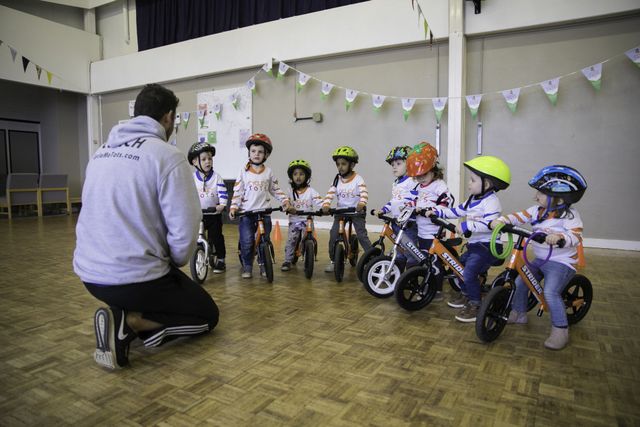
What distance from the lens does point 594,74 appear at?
506 centimetres

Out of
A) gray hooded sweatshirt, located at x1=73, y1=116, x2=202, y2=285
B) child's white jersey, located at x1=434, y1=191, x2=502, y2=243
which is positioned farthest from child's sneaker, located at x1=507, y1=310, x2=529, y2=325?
gray hooded sweatshirt, located at x1=73, y1=116, x2=202, y2=285

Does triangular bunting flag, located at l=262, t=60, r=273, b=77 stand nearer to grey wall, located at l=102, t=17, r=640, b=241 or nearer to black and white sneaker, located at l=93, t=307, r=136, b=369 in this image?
grey wall, located at l=102, t=17, r=640, b=241

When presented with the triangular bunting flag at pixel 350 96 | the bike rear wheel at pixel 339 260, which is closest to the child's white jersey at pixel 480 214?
the bike rear wheel at pixel 339 260

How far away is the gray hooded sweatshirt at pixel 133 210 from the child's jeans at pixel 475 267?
64.2 inches

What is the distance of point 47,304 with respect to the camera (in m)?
3.02

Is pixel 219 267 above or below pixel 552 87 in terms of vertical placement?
below

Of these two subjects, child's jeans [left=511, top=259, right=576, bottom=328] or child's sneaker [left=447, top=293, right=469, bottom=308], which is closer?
child's jeans [left=511, top=259, right=576, bottom=328]

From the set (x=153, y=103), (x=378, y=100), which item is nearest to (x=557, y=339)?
(x=153, y=103)

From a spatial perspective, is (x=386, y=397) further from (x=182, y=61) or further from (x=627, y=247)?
(x=182, y=61)

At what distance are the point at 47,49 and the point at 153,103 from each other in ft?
29.2

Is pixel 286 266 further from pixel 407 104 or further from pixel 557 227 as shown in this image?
pixel 407 104

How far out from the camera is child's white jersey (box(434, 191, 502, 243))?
252 cm

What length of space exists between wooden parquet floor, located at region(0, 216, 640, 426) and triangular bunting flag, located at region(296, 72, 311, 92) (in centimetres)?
476

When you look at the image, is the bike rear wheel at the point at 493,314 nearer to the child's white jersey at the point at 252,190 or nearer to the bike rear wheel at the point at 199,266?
the child's white jersey at the point at 252,190
